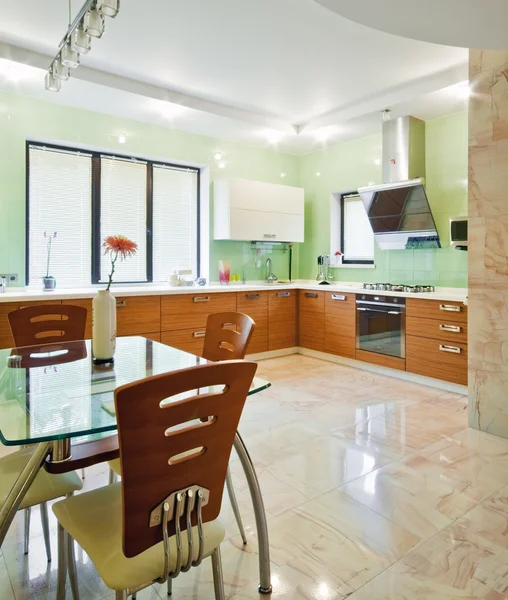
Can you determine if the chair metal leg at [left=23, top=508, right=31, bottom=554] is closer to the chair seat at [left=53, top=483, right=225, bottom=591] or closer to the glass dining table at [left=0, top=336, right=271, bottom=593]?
the glass dining table at [left=0, top=336, right=271, bottom=593]

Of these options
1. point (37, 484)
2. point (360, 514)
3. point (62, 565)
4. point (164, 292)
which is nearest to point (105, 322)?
point (37, 484)

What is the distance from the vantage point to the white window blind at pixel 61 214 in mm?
4371

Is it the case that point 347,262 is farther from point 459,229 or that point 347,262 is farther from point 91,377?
point 91,377

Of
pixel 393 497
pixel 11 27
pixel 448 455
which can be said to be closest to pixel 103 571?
pixel 393 497

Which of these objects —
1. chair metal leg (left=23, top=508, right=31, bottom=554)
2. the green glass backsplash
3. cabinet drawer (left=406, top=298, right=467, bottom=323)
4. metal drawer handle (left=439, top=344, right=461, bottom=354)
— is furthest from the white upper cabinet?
chair metal leg (left=23, top=508, right=31, bottom=554)

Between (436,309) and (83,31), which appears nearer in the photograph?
(83,31)

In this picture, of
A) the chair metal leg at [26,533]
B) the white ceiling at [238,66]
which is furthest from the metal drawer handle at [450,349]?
the chair metal leg at [26,533]

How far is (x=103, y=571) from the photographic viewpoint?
1.07 metres

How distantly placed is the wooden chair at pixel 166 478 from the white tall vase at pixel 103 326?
790 mm

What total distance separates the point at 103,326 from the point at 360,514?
147cm

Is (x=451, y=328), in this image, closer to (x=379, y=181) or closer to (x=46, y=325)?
(x=379, y=181)

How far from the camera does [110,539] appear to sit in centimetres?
117

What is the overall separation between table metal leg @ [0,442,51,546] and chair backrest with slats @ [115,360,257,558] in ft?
1.37

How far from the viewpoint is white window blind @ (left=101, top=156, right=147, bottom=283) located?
482 cm
